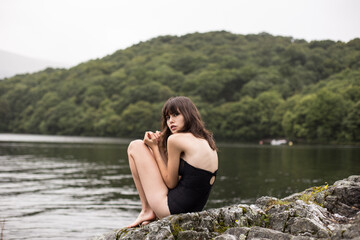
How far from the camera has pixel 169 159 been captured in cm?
511

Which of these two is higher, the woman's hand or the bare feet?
the woman's hand

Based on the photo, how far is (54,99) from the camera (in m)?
135

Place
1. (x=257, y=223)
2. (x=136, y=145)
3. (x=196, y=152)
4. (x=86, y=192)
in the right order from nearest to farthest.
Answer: (x=196, y=152), (x=257, y=223), (x=136, y=145), (x=86, y=192)

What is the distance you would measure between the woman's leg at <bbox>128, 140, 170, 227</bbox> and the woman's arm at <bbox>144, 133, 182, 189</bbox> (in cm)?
8

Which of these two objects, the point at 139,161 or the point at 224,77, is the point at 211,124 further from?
the point at 139,161

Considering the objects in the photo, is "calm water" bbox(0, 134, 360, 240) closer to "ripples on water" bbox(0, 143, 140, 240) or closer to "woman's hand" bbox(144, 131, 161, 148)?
"ripples on water" bbox(0, 143, 140, 240)

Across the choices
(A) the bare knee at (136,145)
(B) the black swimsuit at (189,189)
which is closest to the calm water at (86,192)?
(A) the bare knee at (136,145)

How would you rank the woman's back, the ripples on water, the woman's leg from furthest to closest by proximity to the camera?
the ripples on water, the woman's leg, the woman's back

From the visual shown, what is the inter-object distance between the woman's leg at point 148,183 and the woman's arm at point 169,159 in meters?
0.08

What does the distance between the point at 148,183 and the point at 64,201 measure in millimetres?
14929

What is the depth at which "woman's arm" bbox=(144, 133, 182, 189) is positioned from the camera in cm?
506

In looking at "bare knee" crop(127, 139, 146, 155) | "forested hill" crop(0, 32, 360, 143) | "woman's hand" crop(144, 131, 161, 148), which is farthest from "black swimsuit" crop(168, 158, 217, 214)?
"forested hill" crop(0, 32, 360, 143)

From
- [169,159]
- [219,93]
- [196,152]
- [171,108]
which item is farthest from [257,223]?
[219,93]

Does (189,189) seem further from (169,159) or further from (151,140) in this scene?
(151,140)
